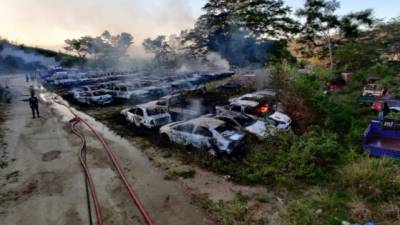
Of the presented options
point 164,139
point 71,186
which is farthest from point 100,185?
point 164,139

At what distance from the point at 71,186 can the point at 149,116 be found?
622 cm

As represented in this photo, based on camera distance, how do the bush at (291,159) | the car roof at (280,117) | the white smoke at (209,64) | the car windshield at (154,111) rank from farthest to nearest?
the white smoke at (209,64), the car windshield at (154,111), the car roof at (280,117), the bush at (291,159)

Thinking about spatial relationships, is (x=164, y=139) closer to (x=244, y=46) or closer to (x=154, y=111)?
(x=154, y=111)

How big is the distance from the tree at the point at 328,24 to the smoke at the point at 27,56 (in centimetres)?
5280

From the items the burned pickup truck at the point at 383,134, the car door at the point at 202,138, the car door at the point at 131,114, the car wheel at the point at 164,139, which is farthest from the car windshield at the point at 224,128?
the car door at the point at 131,114

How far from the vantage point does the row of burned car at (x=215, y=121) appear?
1050 cm

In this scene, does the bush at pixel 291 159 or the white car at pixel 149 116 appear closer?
Answer: the bush at pixel 291 159

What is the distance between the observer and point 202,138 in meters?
10.7

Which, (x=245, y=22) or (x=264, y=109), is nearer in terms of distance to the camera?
(x=264, y=109)

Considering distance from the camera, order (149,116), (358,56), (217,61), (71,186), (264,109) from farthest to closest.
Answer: (217,61), (358,56), (149,116), (264,109), (71,186)

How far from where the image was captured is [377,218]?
6.46 metres

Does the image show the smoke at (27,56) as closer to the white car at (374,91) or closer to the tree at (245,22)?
the tree at (245,22)

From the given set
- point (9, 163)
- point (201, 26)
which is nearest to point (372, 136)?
point (9, 163)

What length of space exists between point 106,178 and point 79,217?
2.20 metres
